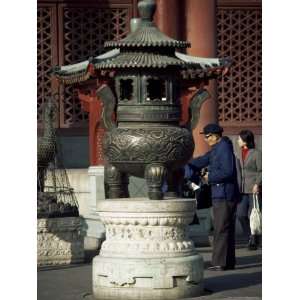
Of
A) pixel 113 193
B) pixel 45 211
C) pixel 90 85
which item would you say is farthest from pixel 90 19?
pixel 113 193

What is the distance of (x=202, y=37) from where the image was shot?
18.2 meters

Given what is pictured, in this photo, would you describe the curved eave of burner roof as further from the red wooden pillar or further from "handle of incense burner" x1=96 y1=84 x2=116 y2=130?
the red wooden pillar

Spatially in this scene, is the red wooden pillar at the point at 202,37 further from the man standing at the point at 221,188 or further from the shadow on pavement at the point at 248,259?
the man standing at the point at 221,188

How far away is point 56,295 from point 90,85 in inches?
177

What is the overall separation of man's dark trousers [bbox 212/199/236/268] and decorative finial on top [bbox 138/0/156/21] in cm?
253

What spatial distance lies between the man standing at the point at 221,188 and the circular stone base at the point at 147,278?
2167 millimetres

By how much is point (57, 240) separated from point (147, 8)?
3668 mm

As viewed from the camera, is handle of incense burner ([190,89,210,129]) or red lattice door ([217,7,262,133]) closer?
handle of incense burner ([190,89,210,129])

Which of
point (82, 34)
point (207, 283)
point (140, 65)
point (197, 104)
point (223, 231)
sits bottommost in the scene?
point (207, 283)

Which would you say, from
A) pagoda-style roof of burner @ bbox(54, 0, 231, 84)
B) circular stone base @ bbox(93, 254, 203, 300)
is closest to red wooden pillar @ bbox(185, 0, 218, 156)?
pagoda-style roof of burner @ bbox(54, 0, 231, 84)

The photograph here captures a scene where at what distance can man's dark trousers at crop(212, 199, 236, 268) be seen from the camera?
13211 millimetres

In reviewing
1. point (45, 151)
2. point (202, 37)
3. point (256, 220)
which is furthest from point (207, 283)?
point (202, 37)

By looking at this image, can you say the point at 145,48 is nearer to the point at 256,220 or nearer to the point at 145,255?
the point at 145,255

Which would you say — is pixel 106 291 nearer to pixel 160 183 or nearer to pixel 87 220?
pixel 160 183
